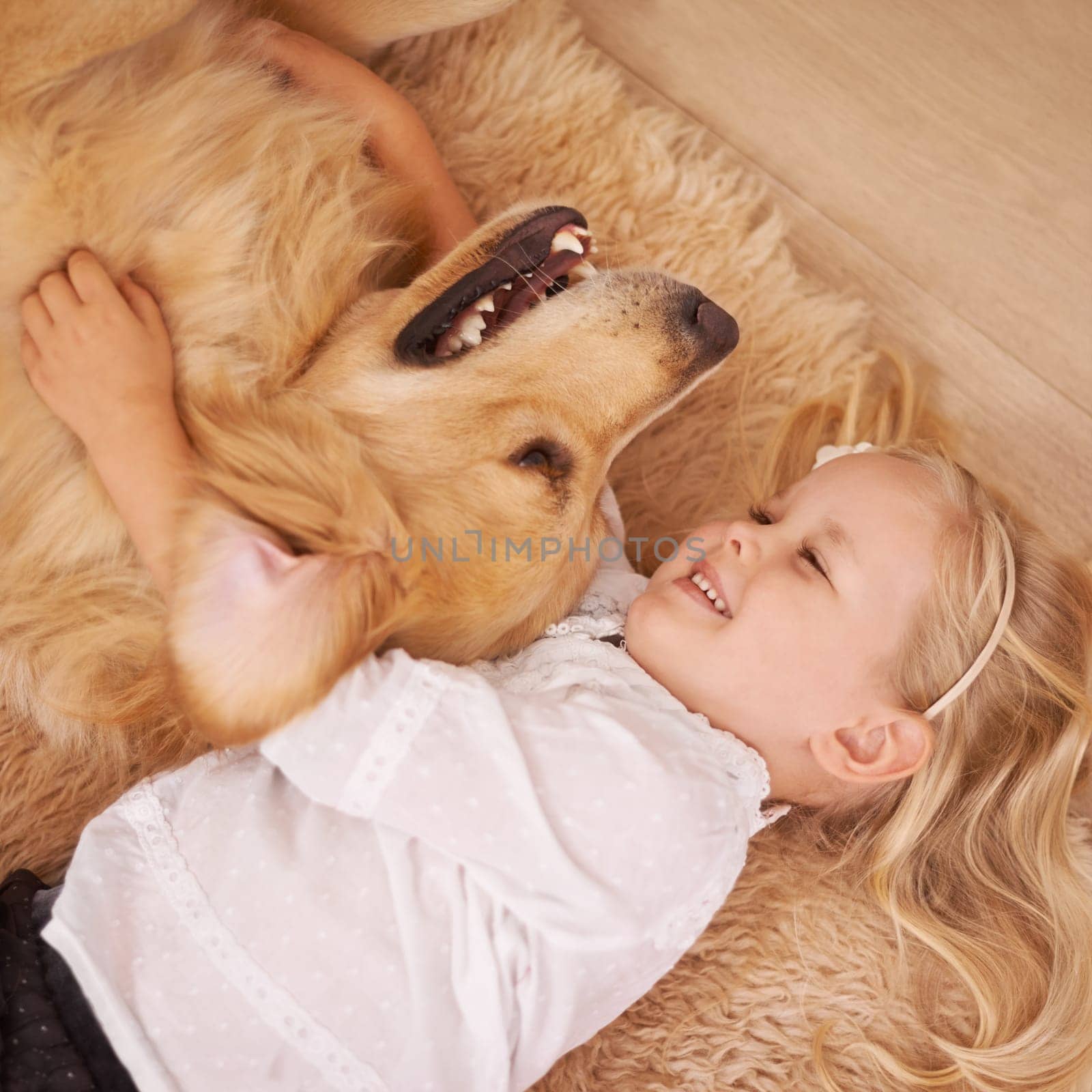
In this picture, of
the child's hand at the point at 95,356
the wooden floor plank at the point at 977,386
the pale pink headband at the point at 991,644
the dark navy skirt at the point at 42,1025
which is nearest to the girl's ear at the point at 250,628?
the child's hand at the point at 95,356

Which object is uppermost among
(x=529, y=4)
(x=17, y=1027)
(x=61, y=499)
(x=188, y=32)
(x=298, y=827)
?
(x=529, y=4)

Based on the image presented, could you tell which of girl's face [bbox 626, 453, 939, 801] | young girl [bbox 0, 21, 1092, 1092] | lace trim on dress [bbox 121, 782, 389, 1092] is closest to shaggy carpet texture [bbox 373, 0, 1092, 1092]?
young girl [bbox 0, 21, 1092, 1092]

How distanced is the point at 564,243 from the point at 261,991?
114cm

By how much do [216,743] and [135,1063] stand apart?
0.48 meters

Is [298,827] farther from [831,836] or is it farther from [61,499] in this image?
[831,836]

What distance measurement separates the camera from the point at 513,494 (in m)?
1.38

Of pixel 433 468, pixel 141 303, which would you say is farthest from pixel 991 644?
pixel 141 303

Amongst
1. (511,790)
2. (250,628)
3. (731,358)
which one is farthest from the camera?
(731,358)

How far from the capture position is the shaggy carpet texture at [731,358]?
5.65 ft

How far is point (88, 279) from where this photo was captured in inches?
54.5

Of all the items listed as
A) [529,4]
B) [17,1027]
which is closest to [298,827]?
[17,1027]

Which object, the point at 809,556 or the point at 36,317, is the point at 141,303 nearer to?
the point at 36,317

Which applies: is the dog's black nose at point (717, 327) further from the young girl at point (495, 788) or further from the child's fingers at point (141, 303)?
the child's fingers at point (141, 303)

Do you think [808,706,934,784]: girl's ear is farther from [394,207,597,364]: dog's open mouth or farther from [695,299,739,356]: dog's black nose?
[394,207,597,364]: dog's open mouth
